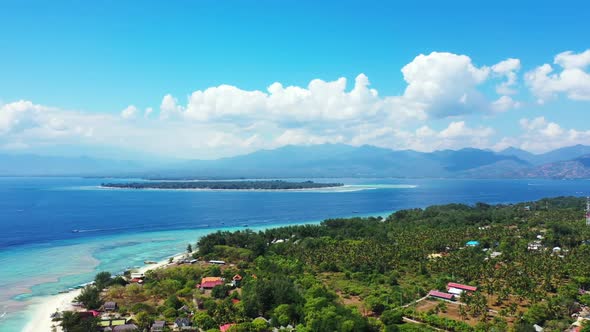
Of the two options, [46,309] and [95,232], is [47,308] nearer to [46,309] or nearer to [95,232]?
[46,309]

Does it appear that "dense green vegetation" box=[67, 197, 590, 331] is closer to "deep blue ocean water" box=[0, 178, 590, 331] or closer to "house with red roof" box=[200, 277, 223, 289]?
"house with red roof" box=[200, 277, 223, 289]

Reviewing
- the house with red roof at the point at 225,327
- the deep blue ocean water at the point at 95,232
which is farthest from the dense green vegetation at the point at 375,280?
the deep blue ocean water at the point at 95,232

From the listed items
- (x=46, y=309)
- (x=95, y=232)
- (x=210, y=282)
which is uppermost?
(x=95, y=232)

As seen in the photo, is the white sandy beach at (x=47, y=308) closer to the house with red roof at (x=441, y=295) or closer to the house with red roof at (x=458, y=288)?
the house with red roof at (x=441, y=295)

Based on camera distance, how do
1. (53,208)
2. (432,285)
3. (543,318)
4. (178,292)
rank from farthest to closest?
(53,208) < (432,285) < (178,292) < (543,318)

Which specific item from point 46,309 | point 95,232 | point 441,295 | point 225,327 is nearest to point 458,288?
point 441,295

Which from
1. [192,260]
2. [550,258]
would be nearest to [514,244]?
[550,258]

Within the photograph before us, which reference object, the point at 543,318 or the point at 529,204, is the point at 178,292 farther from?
the point at 529,204

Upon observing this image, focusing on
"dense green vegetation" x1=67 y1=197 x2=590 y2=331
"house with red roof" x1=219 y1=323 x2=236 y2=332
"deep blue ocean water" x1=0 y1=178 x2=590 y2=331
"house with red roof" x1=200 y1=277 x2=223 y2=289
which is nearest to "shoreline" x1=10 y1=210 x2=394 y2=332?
"deep blue ocean water" x1=0 y1=178 x2=590 y2=331
